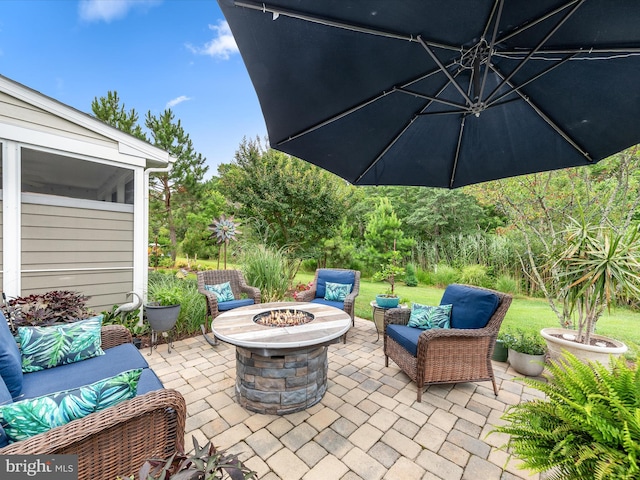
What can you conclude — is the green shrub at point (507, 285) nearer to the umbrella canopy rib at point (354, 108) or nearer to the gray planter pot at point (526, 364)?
the gray planter pot at point (526, 364)

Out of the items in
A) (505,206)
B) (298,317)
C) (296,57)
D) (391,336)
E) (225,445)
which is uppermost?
(296,57)

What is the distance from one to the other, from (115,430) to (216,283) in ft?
11.5

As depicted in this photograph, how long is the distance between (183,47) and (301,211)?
212 inches

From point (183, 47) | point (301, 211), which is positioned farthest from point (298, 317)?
point (183, 47)

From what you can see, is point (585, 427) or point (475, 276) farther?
point (475, 276)

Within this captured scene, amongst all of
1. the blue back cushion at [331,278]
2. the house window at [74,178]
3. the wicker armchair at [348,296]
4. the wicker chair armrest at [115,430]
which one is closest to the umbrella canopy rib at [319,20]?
the wicker chair armrest at [115,430]

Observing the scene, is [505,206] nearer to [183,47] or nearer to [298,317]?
[298,317]

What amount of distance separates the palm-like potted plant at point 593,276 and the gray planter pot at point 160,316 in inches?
176

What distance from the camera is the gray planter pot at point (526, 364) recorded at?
3.02 meters

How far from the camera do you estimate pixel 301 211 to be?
323 inches

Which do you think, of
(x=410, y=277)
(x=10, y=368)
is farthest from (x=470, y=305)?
(x=410, y=277)

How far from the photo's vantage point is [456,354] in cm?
254

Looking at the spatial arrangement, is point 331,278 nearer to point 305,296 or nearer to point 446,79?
point 305,296

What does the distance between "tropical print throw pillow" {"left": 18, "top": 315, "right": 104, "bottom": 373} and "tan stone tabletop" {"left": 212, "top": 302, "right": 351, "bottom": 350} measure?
0.98 metres
